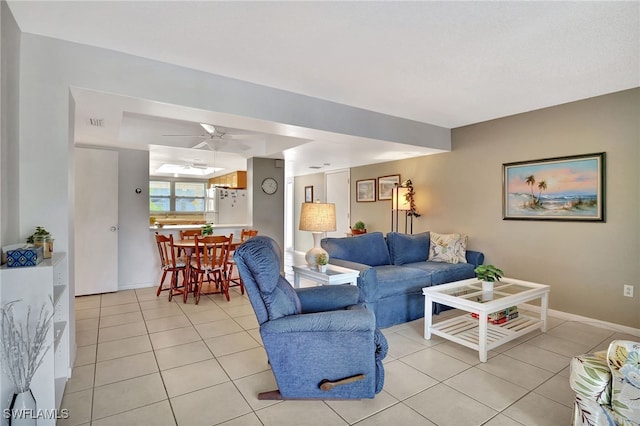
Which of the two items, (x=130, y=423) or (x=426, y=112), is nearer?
(x=130, y=423)

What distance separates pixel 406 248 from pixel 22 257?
375 centimetres

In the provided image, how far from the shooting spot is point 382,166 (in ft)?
20.2

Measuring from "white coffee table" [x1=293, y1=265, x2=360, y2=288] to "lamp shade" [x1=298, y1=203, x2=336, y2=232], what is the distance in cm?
41

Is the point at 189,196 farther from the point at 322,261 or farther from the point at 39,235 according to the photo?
the point at 39,235

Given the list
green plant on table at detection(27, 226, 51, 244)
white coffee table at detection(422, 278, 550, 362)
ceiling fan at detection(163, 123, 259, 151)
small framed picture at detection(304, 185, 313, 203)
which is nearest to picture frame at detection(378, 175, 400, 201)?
small framed picture at detection(304, 185, 313, 203)

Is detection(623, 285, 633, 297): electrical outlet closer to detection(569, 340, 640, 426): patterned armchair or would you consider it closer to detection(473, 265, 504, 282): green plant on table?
detection(473, 265, 504, 282): green plant on table

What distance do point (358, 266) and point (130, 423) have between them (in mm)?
2197

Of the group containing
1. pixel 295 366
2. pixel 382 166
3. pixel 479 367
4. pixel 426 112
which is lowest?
pixel 479 367

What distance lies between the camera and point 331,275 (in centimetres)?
293

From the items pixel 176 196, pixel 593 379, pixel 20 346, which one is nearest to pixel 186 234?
pixel 20 346

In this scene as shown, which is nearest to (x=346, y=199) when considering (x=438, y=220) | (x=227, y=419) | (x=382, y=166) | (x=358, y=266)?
(x=382, y=166)

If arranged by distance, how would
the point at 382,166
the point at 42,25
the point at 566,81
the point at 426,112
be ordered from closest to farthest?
the point at 42,25 < the point at 566,81 < the point at 426,112 < the point at 382,166

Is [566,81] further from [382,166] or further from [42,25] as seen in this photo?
[42,25]

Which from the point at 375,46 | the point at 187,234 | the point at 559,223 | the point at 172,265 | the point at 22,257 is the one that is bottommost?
the point at 172,265
